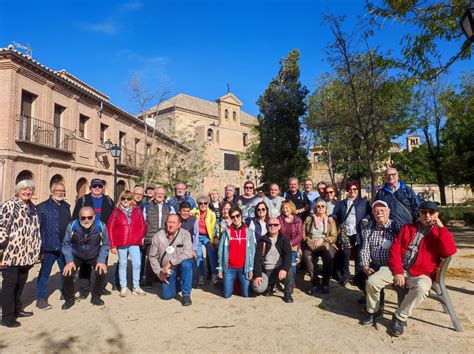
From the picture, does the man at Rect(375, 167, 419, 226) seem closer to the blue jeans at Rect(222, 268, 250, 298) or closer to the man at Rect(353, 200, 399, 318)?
the man at Rect(353, 200, 399, 318)

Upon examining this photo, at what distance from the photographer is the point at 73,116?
17750 mm

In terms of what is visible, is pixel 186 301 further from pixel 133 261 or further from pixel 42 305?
pixel 42 305

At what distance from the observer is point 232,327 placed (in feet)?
13.1

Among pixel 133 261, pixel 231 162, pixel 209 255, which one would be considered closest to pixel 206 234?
pixel 209 255

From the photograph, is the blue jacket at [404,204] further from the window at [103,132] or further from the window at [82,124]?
the window at [103,132]

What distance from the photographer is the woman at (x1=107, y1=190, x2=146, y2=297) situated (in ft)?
18.0

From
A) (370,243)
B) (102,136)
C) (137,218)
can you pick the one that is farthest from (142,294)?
(102,136)

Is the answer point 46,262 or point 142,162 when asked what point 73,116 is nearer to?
point 142,162

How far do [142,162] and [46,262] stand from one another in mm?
20780

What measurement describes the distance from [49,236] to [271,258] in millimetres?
3365

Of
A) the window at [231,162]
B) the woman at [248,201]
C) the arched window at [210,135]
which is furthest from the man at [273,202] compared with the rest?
A: the arched window at [210,135]

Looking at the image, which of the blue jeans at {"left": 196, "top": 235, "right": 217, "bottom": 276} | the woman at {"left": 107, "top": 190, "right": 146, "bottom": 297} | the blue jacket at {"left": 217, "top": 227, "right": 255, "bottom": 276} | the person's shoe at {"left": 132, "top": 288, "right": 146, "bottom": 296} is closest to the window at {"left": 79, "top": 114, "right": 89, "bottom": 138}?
the woman at {"left": 107, "top": 190, "right": 146, "bottom": 297}

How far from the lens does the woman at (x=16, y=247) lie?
4.04 m

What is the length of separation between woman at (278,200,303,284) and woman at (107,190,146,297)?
2466 millimetres
